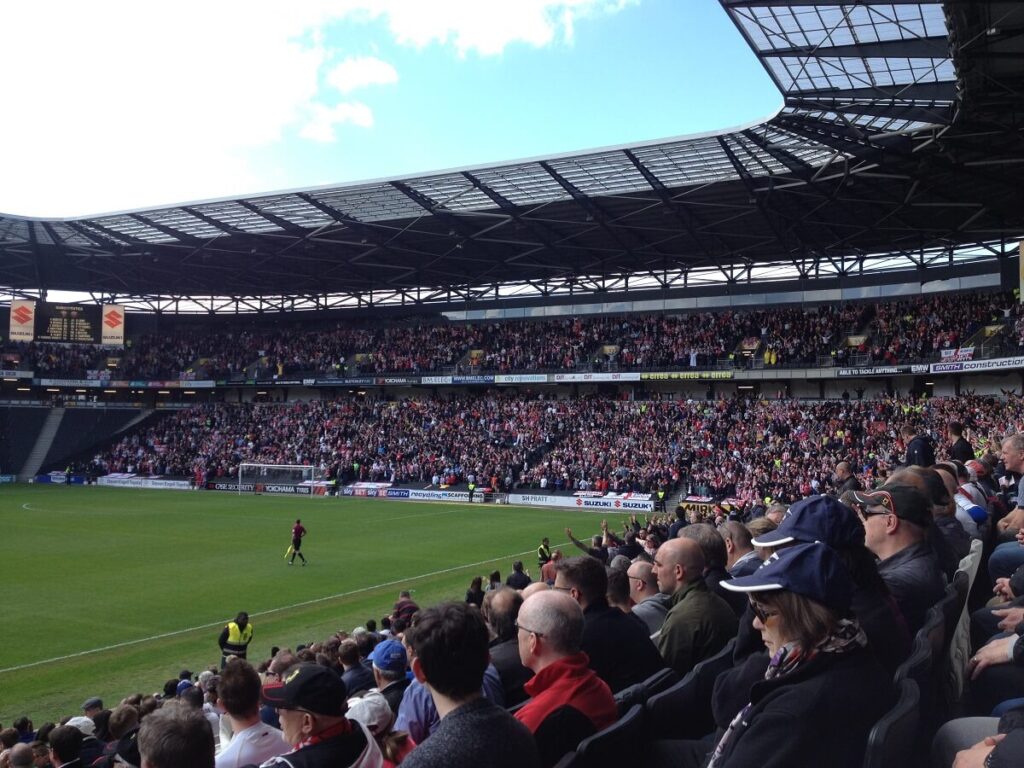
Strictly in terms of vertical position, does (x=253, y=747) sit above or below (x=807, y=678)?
below

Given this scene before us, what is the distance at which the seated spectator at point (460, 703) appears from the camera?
2846mm

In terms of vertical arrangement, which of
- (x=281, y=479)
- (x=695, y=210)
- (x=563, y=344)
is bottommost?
(x=281, y=479)

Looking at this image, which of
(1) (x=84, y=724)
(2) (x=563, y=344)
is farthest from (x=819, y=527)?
(2) (x=563, y=344)

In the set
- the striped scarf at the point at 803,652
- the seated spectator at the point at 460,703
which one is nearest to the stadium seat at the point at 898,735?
the striped scarf at the point at 803,652

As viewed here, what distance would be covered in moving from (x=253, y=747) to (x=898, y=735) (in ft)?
10.8

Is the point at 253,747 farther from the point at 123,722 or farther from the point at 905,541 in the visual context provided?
the point at 905,541

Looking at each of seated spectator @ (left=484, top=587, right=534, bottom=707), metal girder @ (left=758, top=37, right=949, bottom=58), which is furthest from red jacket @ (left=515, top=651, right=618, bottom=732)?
metal girder @ (left=758, top=37, right=949, bottom=58)

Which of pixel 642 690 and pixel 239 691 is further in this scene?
pixel 239 691

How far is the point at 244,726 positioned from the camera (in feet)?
15.2

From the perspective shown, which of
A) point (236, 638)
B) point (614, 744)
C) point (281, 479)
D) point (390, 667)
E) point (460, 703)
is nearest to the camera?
point (460, 703)

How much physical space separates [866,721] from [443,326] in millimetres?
57340

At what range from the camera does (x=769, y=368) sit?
4575 centimetres

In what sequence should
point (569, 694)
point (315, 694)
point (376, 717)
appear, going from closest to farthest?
point (569, 694)
point (315, 694)
point (376, 717)

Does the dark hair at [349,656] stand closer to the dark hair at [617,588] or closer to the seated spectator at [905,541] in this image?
the dark hair at [617,588]
